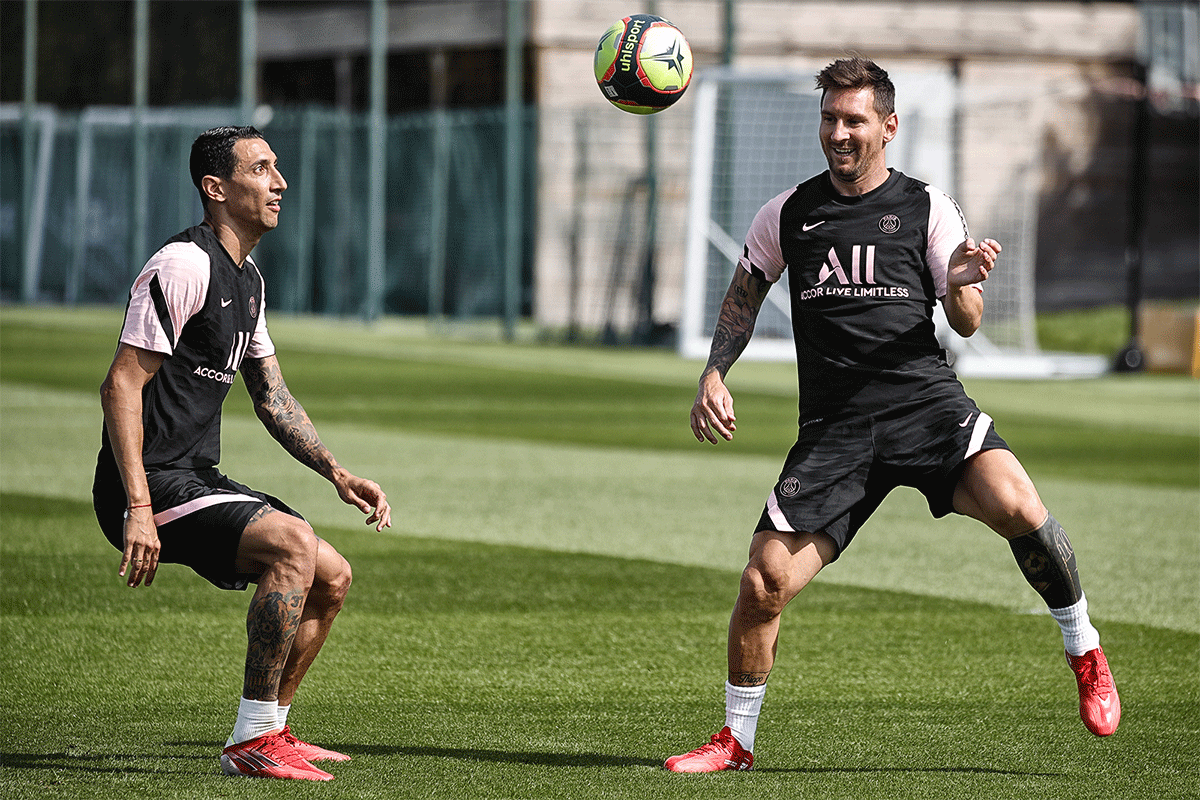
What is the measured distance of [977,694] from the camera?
630cm

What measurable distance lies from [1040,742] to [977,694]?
0.66 metres

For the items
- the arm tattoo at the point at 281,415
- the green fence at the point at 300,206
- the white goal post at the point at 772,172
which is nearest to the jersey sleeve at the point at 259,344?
the arm tattoo at the point at 281,415

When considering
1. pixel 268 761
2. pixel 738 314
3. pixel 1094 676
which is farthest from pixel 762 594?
pixel 268 761

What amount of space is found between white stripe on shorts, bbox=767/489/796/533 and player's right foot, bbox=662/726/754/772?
2.11ft

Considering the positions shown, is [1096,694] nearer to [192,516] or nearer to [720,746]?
[720,746]

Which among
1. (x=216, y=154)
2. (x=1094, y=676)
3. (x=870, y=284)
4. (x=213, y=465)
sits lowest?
(x=1094, y=676)

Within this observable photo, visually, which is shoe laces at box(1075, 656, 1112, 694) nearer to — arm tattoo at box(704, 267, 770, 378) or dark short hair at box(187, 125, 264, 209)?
arm tattoo at box(704, 267, 770, 378)

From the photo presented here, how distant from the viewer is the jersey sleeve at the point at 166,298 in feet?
16.0

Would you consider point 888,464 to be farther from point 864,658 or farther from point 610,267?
point 610,267

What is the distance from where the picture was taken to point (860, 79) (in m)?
5.20

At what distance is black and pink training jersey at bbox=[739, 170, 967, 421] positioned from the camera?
532cm

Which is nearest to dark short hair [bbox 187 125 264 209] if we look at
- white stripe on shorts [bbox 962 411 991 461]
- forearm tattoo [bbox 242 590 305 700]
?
forearm tattoo [bbox 242 590 305 700]

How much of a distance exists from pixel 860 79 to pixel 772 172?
16.2 metres

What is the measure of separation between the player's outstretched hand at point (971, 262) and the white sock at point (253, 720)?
2409 mm
